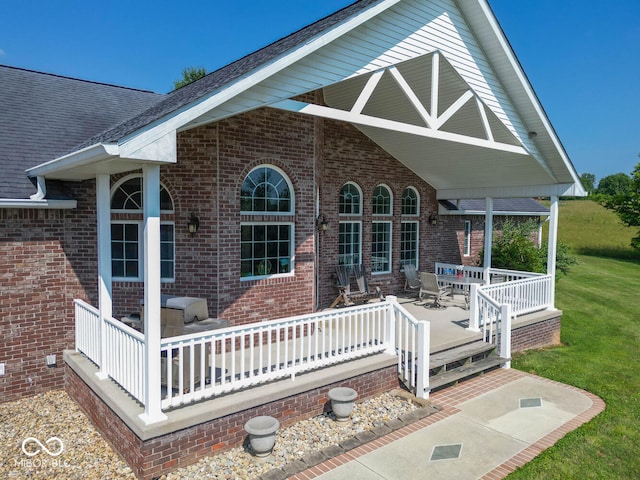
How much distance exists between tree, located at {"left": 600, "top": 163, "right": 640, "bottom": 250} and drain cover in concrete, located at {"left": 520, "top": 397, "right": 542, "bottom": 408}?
96.0 feet

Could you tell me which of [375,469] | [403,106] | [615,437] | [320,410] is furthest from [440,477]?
[403,106]

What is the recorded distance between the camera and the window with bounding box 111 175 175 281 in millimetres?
7746

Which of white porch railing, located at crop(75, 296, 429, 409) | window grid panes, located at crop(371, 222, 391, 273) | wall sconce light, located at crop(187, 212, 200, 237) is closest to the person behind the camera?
white porch railing, located at crop(75, 296, 429, 409)

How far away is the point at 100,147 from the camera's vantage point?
Answer: 4629 millimetres

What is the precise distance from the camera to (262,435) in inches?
205

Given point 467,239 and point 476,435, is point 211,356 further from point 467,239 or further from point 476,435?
point 467,239

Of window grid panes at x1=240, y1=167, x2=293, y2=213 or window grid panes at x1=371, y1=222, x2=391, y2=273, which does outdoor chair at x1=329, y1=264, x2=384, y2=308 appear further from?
window grid panes at x1=240, y1=167, x2=293, y2=213

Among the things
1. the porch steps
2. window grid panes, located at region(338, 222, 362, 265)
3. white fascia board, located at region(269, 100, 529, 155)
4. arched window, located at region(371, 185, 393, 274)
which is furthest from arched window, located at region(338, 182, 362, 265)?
the porch steps

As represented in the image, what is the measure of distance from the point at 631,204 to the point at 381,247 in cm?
2701

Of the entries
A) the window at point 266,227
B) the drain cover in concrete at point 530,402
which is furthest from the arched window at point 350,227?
the drain cover in concrete at point 530,402

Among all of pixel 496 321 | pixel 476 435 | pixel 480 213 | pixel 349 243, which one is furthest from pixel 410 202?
pixel 476 435

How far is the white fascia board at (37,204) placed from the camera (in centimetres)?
665

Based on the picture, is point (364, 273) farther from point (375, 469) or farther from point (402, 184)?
point (375, 469)

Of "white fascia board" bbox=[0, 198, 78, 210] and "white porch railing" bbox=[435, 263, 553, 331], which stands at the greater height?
"white fascia board" bbox=[0, 198, 78, 210]
